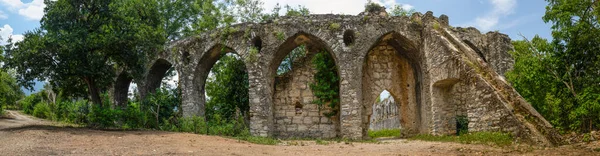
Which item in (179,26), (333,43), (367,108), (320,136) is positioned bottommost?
(320,136)

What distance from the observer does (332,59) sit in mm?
14984

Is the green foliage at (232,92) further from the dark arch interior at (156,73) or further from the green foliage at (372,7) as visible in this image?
the green foliage at (372,7)

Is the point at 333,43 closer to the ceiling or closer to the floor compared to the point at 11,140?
closer to the ceiling

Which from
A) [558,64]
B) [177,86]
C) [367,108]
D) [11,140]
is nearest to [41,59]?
[11,140]

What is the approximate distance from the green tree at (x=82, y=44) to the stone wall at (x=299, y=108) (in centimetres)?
446

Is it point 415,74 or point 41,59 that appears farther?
point 415,74

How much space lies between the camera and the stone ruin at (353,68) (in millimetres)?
13211

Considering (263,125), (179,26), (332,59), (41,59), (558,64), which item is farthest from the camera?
(179,26)

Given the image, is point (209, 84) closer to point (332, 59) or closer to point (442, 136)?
point (332, 59)

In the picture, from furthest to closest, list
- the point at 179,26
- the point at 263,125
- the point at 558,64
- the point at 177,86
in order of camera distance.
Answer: the point at 179,26
the point at 177,86
the point at 263,125
the point at 558,64

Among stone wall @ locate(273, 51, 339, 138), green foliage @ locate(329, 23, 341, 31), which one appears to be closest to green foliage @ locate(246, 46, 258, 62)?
stone wall @ locate(273, 51, 339, 138)

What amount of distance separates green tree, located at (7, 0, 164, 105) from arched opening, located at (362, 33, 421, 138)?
6.99 metres

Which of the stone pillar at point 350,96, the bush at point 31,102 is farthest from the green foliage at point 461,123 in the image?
the bush at point 31,102

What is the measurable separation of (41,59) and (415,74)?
36.6 feet
